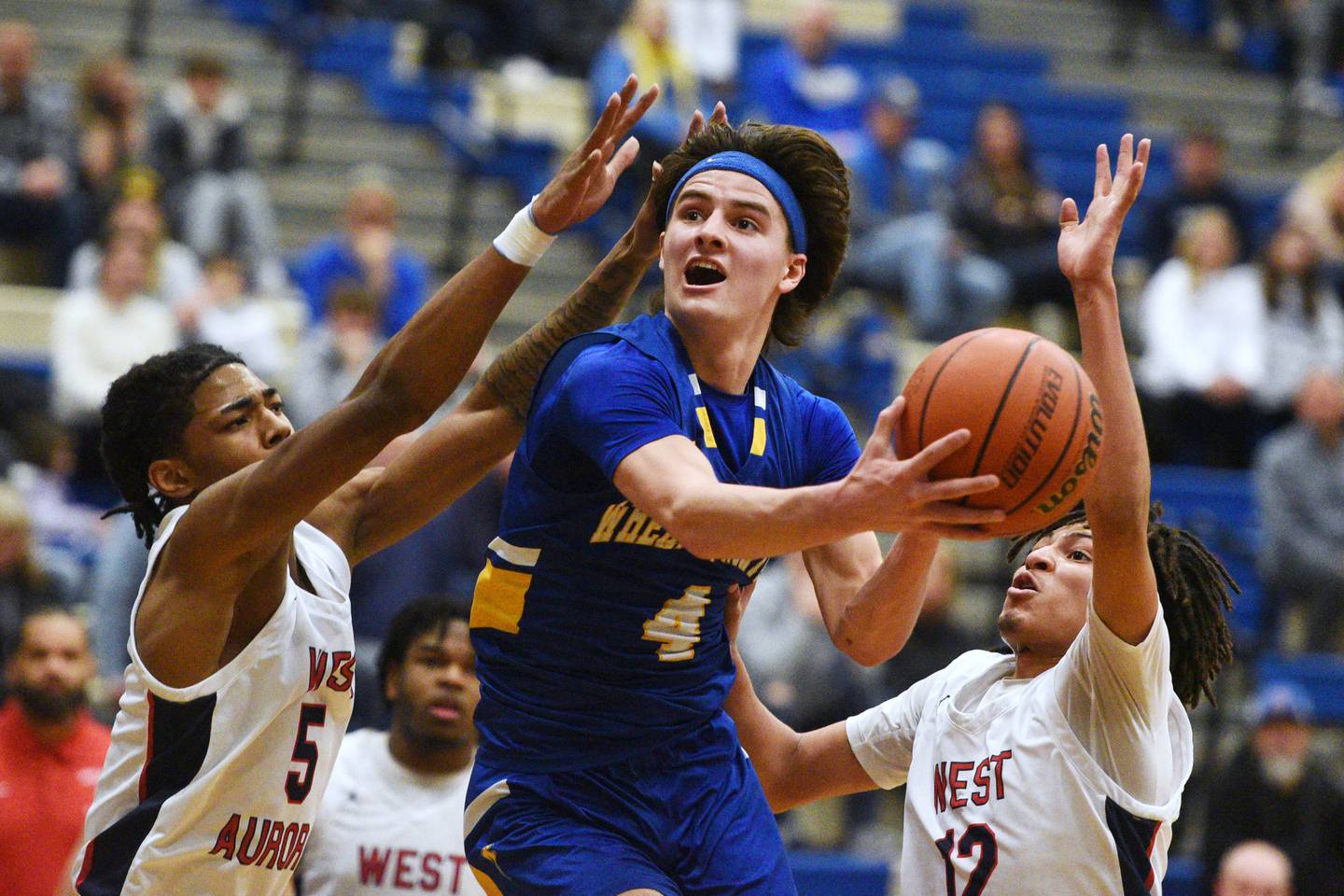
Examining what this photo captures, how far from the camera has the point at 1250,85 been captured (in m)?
15.9

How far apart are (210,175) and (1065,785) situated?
7698 mm

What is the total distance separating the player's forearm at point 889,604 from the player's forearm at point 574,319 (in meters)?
0.94

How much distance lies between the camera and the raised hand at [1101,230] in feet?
13.1

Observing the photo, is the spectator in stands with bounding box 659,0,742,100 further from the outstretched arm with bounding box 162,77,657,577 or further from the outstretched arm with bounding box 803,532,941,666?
the outstretched arm with bounding box 162,77,657,577

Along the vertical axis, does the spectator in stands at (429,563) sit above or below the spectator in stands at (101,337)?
below

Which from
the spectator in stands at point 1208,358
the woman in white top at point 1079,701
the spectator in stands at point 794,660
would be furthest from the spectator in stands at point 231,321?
the woman in white top at point 1079,701

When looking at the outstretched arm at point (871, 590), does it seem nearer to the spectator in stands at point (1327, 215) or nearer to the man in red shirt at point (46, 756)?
the man in red shirt at point (46, 756)

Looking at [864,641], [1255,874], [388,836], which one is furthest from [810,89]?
[864,641]

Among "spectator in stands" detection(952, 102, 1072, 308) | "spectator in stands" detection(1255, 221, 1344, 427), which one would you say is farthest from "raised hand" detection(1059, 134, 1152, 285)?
"spectator in stands" detection(1255, 221, 1344, 427)

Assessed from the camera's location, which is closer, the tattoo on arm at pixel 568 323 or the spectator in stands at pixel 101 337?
the tattoo on arm at pixel 568 323

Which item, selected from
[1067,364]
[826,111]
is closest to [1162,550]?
[1067,364]

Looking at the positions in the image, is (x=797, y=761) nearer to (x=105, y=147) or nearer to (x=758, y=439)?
(x=758, y=439)

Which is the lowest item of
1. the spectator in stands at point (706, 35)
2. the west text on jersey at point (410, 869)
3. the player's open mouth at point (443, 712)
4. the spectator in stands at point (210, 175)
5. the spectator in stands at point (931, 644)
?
the spectator in stands at point (931, 644)

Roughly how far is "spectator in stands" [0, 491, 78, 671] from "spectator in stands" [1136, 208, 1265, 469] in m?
6.48
